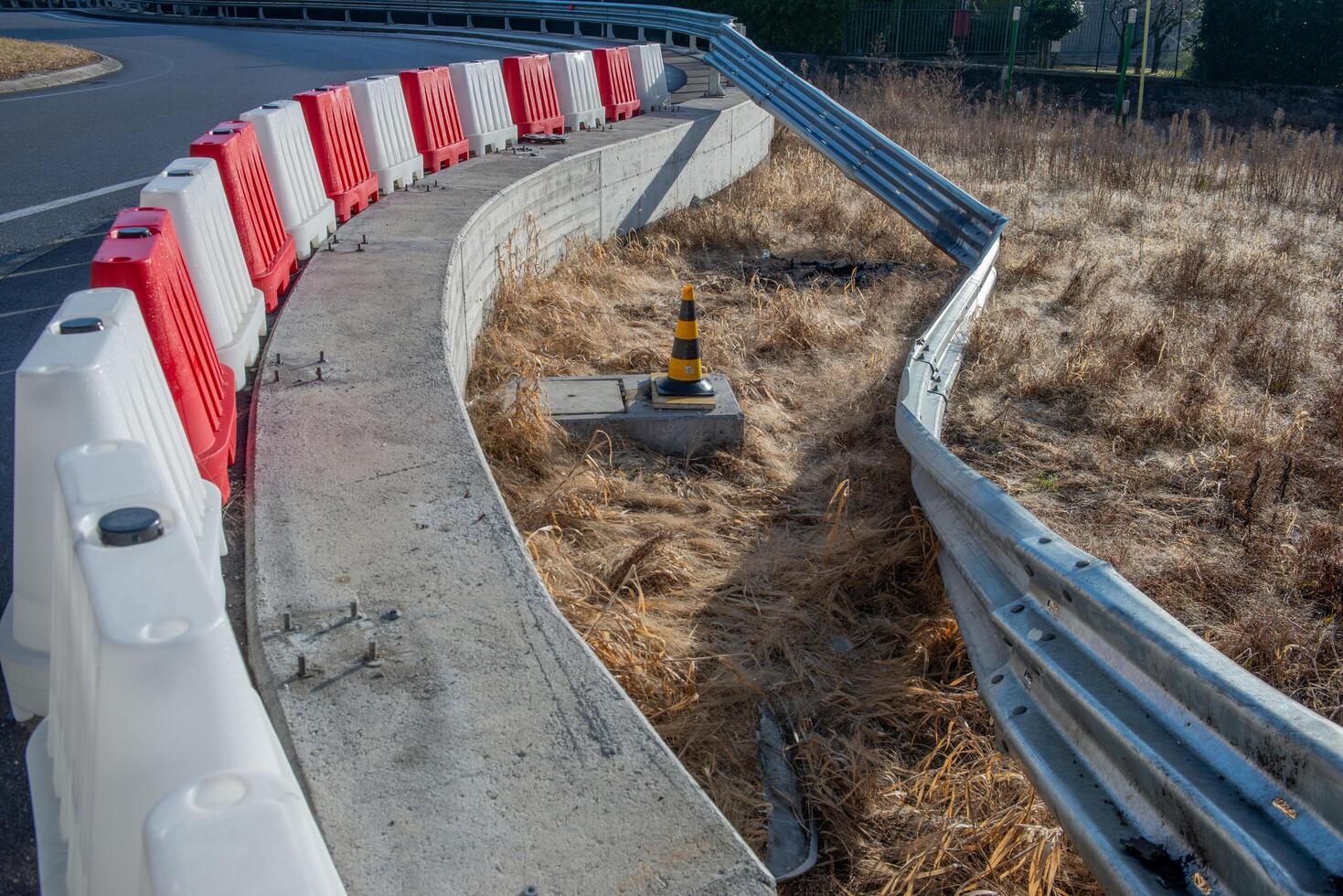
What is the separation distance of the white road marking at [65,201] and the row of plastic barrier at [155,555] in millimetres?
2711

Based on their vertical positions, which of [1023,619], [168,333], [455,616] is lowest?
[1023,619]

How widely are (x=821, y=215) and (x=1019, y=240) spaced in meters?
1.79

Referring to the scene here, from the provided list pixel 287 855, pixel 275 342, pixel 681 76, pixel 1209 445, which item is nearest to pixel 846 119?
pixel 681 76

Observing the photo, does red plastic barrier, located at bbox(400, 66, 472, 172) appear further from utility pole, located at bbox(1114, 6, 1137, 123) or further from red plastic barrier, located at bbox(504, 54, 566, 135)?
utility pole, located at bbox(1114, 6, 1137, 123)

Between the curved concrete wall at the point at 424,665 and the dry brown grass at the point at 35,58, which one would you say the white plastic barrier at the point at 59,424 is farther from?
the dry brown grass at the point at 35,58

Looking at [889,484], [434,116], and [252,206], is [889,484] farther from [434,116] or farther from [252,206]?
[434,116]

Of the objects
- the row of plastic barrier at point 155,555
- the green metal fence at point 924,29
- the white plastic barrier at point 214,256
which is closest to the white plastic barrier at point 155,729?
the row of plastic barrier at point 155,555

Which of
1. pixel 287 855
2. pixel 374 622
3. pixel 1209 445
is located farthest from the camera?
pixel 1209 445

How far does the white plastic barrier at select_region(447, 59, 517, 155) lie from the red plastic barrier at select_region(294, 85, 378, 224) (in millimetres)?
1897

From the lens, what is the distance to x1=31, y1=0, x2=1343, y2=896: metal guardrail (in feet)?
6.87

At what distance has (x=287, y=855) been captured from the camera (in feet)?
4.50

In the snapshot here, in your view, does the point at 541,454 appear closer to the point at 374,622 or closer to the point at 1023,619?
the point at 374,622

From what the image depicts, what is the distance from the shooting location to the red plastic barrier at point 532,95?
1014cm

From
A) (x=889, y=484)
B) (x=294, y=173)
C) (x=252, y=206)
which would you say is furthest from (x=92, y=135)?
(x=889, y=484)
